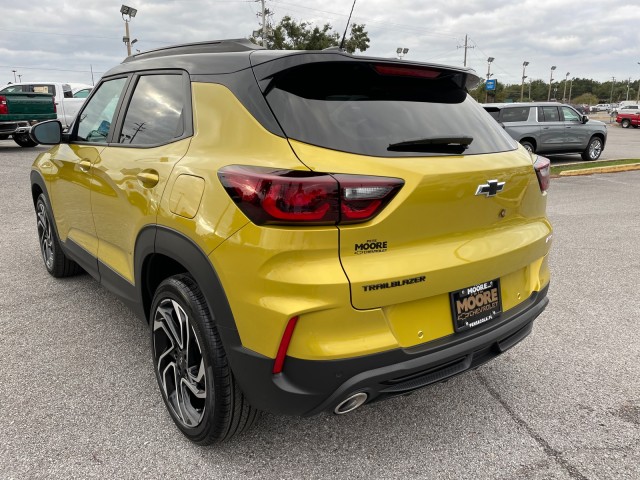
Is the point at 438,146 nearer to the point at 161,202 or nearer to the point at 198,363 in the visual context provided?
the point at 161,202

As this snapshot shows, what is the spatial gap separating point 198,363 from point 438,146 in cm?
146

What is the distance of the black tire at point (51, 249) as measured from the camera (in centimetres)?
437

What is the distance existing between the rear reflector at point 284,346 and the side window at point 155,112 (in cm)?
114

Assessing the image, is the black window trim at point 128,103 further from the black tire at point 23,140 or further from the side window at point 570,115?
the side window at point 570,115

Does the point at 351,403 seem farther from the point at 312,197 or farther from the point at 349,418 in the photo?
the point at 312,197

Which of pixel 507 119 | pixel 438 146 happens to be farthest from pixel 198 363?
pixel 507 119

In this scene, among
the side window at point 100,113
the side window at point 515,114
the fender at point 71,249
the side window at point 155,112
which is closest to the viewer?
the side window at point 155,112

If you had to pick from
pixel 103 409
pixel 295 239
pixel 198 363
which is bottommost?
pixel 103 409

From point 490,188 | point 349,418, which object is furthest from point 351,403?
point 490,188

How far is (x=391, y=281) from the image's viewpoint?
73.6 inches

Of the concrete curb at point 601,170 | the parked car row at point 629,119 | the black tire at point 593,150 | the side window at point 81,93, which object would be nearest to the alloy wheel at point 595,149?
the black tire at point 593,150

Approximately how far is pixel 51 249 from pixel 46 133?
4.26 ft

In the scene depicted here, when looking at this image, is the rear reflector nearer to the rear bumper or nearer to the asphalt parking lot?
the rear bumper

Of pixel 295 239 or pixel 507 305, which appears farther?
pixel 507 305
